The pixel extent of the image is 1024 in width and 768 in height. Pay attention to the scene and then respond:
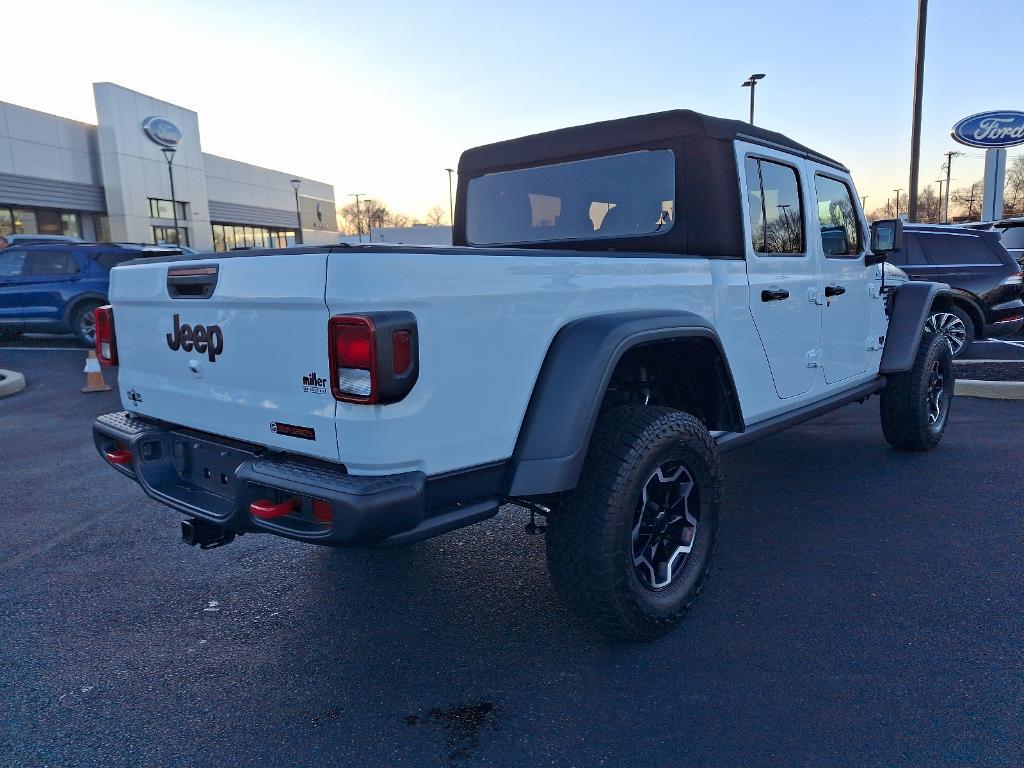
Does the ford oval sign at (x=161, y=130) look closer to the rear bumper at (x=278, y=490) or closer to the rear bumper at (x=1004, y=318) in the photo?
the rear bumper at (x=1004, y=318)

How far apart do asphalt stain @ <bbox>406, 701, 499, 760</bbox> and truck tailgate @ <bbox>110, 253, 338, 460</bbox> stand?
974 mm

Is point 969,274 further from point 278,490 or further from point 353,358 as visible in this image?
point 278,490

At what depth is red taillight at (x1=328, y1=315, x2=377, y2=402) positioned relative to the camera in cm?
200

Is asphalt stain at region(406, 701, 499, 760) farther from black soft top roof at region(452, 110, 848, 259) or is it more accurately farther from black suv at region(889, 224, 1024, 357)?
black suv at region(889, 224, 1024, 357)

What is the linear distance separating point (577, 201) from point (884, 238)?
2146 millimetres

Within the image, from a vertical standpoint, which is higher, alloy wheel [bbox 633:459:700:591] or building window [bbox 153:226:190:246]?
building window [bbox 153:226:190:246]

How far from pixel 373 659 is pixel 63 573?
6.19ft

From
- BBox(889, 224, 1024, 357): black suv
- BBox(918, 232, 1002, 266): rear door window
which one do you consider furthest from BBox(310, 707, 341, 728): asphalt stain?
BBox(918, 232, 1002, 266): rear door window

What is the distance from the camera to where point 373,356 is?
198 centimetres

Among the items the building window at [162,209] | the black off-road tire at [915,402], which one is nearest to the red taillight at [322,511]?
the black off-road tire at [915,402]

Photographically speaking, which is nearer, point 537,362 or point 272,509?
point 272,509

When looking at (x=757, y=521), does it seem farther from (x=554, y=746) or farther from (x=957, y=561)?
(x=554, y=746)

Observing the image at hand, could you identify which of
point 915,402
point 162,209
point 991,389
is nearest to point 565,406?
point 915,402

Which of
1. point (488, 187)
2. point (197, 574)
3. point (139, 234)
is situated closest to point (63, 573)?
point (197, 574)
